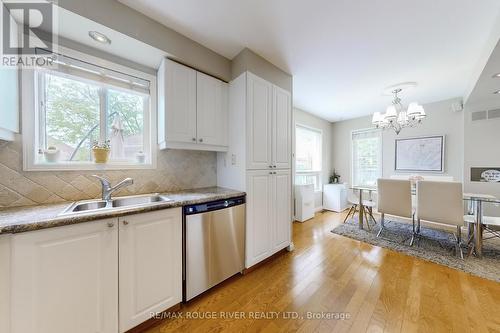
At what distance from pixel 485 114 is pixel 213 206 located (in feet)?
15.4

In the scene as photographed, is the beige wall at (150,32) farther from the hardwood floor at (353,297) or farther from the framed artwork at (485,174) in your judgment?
the framed artwork at (485,174)

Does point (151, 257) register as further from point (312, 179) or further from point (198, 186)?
point (312, 179)

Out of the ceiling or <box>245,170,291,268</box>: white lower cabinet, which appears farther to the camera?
<box>245,170,291,268</box>: white lower cabinet

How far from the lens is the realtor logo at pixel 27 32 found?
122cm

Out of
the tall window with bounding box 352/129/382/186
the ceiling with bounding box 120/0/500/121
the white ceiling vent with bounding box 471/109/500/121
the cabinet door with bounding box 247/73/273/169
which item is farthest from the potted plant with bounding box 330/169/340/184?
the cabinet door with bounding box 247/73/273/169

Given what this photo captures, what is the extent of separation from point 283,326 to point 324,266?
3.30 ft

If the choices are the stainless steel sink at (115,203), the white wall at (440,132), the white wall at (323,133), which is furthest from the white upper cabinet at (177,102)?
the white wall at (440,132)

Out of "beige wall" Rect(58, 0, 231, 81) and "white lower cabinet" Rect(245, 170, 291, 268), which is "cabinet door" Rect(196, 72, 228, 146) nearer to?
"beige wall" Rect(58, 0, 231, 81)

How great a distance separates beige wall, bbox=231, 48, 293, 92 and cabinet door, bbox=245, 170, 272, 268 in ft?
3.92

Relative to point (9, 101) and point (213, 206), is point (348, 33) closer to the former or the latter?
point (213, 206)

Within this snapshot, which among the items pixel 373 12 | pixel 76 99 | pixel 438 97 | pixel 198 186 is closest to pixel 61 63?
pixel 76 99

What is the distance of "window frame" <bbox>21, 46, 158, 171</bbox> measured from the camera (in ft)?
4.57

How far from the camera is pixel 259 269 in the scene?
210 cm

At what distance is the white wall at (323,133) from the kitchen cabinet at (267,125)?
183 centimetres
